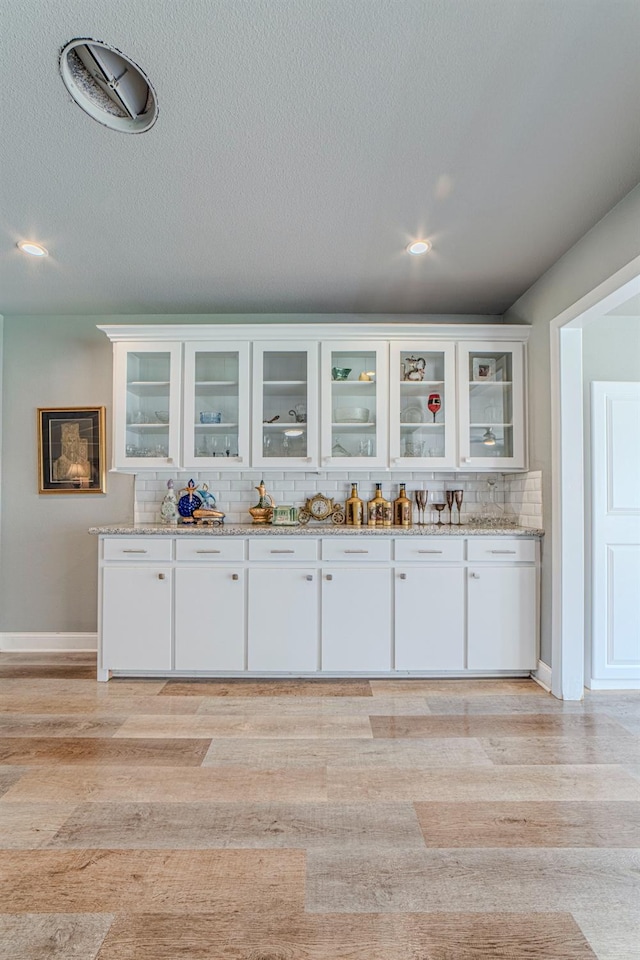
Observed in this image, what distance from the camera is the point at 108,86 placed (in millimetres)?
1693

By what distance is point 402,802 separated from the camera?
6.26 ft

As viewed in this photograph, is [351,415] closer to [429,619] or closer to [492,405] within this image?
[492,405]

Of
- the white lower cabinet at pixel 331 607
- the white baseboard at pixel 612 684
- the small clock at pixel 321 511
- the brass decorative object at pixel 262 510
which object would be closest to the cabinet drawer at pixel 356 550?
the white lower cabinet at pixel 331 607

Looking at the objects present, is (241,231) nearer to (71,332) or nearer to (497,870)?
(71,332)

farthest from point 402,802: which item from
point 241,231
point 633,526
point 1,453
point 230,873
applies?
point 1,453

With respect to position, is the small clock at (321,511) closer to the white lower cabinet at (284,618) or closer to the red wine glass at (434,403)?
the white lower cabinet at (284,618)

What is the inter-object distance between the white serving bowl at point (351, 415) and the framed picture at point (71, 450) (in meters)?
1.83

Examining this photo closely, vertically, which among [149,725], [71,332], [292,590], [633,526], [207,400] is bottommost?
[149,725]

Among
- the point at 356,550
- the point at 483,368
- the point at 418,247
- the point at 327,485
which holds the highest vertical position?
the point at 418,247

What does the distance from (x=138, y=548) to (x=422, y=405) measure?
2.15 metres

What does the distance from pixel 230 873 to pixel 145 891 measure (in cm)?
26

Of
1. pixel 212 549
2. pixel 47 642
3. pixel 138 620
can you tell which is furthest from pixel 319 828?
pixel 47 642

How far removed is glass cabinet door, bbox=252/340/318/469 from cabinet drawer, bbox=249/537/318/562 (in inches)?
22.0

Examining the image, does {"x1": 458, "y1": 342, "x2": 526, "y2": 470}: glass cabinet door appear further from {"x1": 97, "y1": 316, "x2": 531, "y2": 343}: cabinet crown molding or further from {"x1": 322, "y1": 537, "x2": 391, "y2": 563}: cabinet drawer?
{"x1": 322, "y1": 537, "x2": 391, "y2": 563}: cabinet drawer
